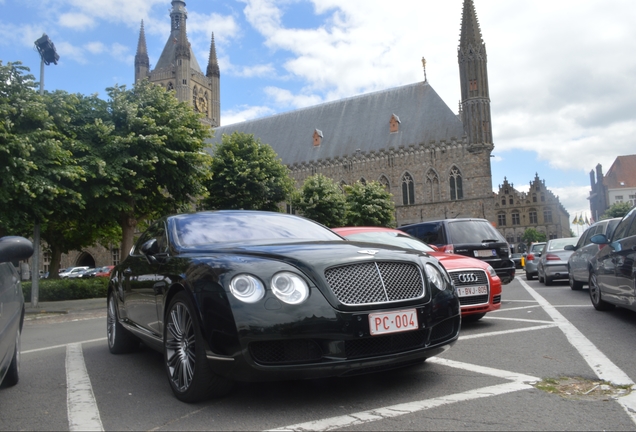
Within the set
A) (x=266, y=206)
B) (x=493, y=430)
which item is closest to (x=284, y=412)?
→ (x=493, y=430)

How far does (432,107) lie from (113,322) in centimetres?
5229

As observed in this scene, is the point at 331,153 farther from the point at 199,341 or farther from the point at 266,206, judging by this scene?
the point at 199,341

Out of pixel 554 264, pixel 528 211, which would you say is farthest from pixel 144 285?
pixel 528 211

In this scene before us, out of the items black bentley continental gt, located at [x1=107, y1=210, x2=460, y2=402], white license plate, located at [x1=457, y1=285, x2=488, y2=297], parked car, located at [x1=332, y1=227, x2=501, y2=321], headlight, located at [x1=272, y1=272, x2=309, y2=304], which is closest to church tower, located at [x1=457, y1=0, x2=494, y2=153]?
parked car, located at [x1=332, y1=227, x2=501, y2=321]

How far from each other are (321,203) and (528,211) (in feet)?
186

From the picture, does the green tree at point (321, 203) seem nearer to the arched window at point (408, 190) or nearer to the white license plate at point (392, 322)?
the arched window at point (408, 190)

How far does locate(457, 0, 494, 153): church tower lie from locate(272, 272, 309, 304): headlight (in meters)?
49.7

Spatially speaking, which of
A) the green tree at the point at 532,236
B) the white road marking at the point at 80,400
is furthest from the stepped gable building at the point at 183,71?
the white road marking at the point at 80,400

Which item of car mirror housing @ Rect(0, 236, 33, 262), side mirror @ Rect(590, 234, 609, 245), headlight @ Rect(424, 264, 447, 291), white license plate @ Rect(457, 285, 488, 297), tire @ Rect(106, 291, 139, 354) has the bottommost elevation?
tire @ Rect(106, 291, 139, 354)

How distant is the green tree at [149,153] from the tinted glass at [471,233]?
36.8 feet

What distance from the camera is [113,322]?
19.7 feet

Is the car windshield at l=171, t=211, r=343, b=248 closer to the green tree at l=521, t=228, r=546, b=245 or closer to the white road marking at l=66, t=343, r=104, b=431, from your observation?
the white road marking at l=66, t=343, r=104, b=431

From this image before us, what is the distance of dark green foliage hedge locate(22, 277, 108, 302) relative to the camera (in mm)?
19672

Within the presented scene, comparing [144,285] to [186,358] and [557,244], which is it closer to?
[186,358]
